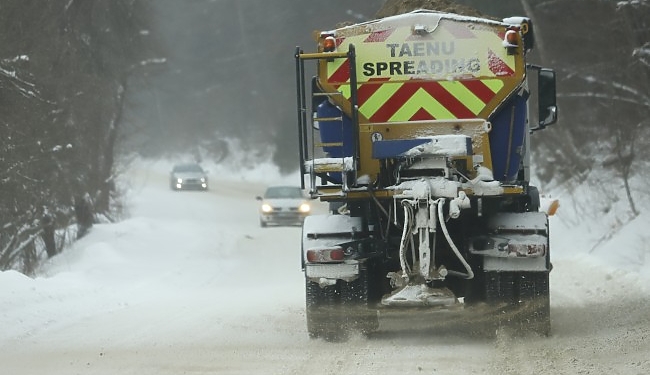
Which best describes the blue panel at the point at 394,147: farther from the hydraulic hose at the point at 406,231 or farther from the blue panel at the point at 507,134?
the blue panel at the point at 507,134

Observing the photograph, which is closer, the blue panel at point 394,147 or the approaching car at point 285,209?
the blue panel at point 394,147

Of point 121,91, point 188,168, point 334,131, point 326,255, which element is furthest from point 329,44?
point 188,168

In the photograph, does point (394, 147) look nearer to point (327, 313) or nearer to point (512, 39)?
point (512, 39)

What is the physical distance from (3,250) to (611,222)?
11089 millimetres

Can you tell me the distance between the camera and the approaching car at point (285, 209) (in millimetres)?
33062

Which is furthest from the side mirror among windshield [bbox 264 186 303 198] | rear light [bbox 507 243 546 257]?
windshield [bbox 264 186 303 198]

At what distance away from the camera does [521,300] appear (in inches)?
389

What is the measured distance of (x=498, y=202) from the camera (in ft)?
33.4

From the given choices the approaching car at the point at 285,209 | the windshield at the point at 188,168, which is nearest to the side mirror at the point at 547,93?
the approaching car at the point at 285,209

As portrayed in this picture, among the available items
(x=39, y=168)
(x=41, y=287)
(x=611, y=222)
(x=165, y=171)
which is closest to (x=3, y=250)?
(x=39, y=168)

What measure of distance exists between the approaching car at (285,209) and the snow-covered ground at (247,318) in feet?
26.6

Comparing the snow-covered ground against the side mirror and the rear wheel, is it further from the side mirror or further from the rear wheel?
the side mirror

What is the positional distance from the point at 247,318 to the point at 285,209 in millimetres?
20737

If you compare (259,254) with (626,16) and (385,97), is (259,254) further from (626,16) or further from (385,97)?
(385,97)
